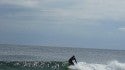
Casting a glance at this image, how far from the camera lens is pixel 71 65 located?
1422 inches

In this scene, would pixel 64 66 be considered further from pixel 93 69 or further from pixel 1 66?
pixel 1 66

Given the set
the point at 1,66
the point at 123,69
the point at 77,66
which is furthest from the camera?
the point at 123,69

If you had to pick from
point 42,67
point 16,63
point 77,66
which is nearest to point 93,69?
point 77,66

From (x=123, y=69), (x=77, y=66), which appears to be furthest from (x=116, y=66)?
(x=77, y=66)

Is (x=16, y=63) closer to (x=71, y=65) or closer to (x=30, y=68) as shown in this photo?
→ (x=30, y=68)

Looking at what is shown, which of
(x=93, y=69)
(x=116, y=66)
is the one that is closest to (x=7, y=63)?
(x=93, y=69)

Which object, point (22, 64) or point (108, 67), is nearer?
point (22, 64)

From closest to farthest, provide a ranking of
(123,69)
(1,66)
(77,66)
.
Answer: (1,66) < (77,66) < (123,69)

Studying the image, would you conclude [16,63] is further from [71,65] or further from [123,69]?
[123,69]

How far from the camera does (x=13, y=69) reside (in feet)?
113

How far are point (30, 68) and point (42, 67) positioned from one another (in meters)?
1.61

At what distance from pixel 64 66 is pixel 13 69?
511cm

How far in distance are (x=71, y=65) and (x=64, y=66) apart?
910mm

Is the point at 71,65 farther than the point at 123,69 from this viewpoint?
No
